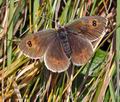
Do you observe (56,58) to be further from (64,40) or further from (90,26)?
(90,26)

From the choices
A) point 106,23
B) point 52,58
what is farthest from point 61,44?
point 106,23

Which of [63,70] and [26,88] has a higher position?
[63,70]

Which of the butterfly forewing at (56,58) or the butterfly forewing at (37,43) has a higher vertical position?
the butterfly forewing at (37,43)

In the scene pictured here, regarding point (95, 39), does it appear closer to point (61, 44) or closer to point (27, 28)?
point (61, 44)

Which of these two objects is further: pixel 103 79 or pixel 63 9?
pixel 63 9

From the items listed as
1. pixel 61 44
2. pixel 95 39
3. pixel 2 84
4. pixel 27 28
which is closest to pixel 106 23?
pixel 95 39

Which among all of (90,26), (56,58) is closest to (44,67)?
(56,58)

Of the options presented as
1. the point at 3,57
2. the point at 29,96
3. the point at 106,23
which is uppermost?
the point at 106,23
